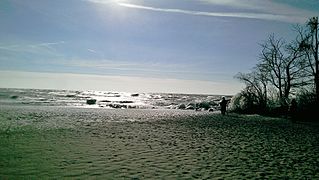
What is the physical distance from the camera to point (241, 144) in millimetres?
14758

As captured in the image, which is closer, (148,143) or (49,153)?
(49,153)

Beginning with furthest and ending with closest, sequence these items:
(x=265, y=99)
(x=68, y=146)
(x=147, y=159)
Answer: (x=265, y=99) < (x=68, y=146) < (x=147, y=159)

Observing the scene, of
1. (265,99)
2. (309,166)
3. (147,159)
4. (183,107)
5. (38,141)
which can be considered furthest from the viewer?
(183,107)

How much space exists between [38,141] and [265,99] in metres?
30.5

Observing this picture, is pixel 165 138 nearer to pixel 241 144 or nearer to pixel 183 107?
pixel 241 144

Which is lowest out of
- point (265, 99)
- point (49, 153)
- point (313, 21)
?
point (49, 153)

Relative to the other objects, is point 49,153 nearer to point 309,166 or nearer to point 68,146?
point 68,146

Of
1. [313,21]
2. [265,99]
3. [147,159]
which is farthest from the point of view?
[265,99]

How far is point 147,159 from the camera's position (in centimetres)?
1098

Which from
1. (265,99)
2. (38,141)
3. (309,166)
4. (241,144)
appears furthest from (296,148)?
(265,99)

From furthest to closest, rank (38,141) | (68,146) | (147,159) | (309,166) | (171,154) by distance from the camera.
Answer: (38,141) → (68,146) → (171,154) → (147,159) → (309,166)

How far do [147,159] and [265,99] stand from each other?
101 feet

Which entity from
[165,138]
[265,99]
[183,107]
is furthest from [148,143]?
[183,107]

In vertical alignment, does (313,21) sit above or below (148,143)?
above
